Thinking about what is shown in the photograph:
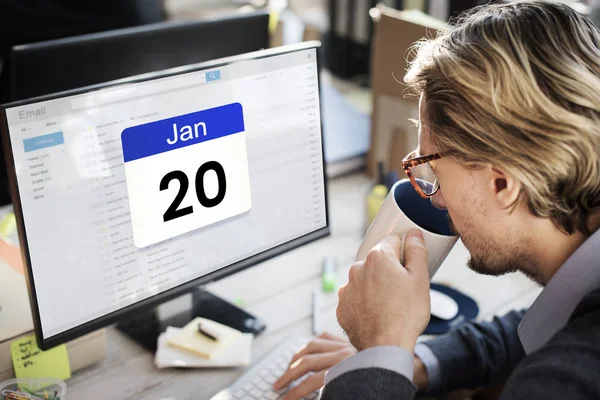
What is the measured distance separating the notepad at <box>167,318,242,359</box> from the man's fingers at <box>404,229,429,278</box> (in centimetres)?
38

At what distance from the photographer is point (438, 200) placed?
1.08m

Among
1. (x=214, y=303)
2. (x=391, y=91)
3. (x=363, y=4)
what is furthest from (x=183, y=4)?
(x=214, y=303)

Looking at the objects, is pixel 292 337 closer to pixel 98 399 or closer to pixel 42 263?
pixel 98 399

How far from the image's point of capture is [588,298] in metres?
0.85

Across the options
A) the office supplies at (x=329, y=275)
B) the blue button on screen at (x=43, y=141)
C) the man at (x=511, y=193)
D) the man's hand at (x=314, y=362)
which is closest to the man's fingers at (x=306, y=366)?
the man's hand at (x=314, y=362)

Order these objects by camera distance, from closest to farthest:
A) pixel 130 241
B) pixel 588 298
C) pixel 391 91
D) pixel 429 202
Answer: pixel 588 298 → pixel 130 241 → pixel 429 202 → pixel 391 91

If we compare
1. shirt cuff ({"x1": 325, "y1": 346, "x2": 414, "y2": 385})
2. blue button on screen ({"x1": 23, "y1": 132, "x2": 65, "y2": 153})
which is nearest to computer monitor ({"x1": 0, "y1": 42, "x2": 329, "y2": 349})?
blue button on screen ({"x1": 23, "y1": 132, "x2": 65, "y2": 153})

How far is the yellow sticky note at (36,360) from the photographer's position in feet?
3.62

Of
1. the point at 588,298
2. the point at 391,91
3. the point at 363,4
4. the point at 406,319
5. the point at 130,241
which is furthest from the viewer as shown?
the point at 363,4

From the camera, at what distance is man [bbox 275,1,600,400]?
2.81 ft

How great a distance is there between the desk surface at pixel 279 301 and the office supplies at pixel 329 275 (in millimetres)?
17

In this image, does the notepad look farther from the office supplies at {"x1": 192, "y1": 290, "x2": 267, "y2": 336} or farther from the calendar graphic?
the calendar graphic

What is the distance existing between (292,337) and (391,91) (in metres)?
0.78

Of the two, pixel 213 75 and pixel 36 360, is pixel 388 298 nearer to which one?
pixel 213 75
